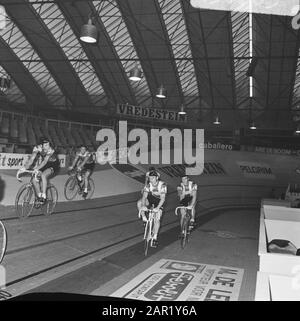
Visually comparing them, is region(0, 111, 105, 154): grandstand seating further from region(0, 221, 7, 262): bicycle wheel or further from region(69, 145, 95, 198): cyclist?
region(0, 221, 7, 262): bicycle wheel

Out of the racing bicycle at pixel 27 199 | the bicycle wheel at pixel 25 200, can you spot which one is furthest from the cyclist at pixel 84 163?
the bicycle wheel at pixel 25 200

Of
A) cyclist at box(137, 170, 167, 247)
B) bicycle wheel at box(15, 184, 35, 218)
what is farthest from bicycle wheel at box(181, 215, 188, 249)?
bicycle wheel at box(15, 184, 35, 218)

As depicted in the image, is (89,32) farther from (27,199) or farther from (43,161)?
(27,199)

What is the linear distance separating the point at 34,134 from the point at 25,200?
47.9 feet

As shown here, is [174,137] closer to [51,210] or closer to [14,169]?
[14,169]

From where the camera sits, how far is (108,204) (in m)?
13.7

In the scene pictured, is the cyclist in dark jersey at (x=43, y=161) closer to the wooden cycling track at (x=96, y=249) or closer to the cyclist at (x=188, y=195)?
the wooden cycling track at (x=96, y=249)

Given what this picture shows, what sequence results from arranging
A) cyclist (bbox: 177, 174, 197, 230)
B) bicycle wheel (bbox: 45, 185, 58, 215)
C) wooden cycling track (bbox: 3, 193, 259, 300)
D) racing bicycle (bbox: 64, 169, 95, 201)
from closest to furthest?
wooden cycling track (bbox: 3, 193, 259, 300)
bicycle wheel (bbox: 45, 185, 58, 215)
cyclist (bbox: 177, 174, 197, 230)
racing bicycle (bbox: 64, 169, 95, 201)
